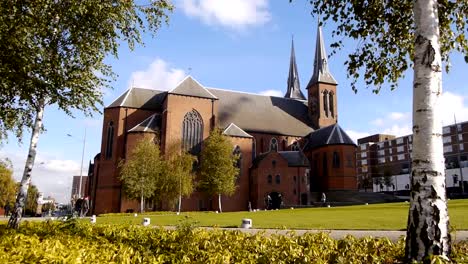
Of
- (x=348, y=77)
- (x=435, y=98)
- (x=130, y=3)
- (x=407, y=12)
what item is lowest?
(x=435, y=98)

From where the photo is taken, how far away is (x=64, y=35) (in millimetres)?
12742

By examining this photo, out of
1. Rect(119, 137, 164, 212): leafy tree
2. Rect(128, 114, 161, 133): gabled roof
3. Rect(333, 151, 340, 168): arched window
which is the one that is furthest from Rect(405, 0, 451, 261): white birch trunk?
Rect(333, 151, 340, 168): arched window

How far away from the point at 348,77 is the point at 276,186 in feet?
137

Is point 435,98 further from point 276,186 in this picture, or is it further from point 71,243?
point 276,186

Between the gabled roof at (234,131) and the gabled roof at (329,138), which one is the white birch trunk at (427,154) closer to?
the gabled roof at (234,131)

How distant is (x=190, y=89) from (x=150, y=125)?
793 cm

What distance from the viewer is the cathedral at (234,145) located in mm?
49956

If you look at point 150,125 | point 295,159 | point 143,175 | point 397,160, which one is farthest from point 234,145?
point 397,160

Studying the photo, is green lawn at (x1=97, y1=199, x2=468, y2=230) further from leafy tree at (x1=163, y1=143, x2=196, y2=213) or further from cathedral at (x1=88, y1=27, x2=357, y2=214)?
cathedral at (x1=88, y1=27, x2=357, y2=214)

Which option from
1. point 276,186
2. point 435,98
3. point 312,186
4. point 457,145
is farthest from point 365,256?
point 457,145

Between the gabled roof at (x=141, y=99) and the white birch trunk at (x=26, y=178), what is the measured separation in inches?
1568

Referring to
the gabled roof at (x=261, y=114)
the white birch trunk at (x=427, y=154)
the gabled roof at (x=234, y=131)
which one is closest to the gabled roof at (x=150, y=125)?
the gabled roof at (x=234, y=131)

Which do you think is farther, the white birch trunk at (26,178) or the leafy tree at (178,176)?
the leafy tree at (178,176)

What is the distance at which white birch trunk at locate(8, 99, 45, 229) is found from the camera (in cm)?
1266
